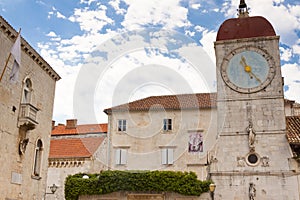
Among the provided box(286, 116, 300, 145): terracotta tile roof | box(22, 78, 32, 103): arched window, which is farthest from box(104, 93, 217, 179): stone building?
box(22, 78, 32, 103): arched window

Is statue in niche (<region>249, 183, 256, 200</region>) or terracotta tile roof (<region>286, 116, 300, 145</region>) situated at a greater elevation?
terracotta tile roof (<region>286, 116, 300, 145</region>)

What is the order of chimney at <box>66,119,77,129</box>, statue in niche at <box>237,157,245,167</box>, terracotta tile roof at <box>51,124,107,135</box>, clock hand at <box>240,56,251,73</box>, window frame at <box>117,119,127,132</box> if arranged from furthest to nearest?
1. chimney at <box>66,119,77,129</box>
2. terracotta tile roof at <box>51,124,107,135</box>
3. window frame at <box>117,119,127,132</box>
4. clock hand at <box>240,56,251,73</box>
5. statue in niche at <box>237,157,245,167</box>

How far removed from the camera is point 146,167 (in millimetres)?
31734

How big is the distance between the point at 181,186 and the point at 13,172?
29.7ft

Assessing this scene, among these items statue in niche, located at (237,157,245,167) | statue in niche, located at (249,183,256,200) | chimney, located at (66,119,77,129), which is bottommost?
statue in niche, located at (249,183,256,200)

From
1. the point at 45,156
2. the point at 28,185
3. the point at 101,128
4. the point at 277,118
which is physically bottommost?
the point at 28,185

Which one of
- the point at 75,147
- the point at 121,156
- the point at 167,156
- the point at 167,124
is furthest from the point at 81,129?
the point at 167,156

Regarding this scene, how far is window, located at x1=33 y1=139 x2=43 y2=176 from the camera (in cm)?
2200

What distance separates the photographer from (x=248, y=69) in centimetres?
1884

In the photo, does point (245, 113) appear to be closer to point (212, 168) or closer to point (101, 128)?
point (212, 168)

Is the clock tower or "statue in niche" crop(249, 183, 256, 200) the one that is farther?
the clock tower

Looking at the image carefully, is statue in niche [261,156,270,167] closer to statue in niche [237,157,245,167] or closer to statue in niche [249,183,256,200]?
statue in niche [237,157,245,167]

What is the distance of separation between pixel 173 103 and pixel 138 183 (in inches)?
569

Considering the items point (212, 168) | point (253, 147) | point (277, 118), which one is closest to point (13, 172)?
point (212, 168)
